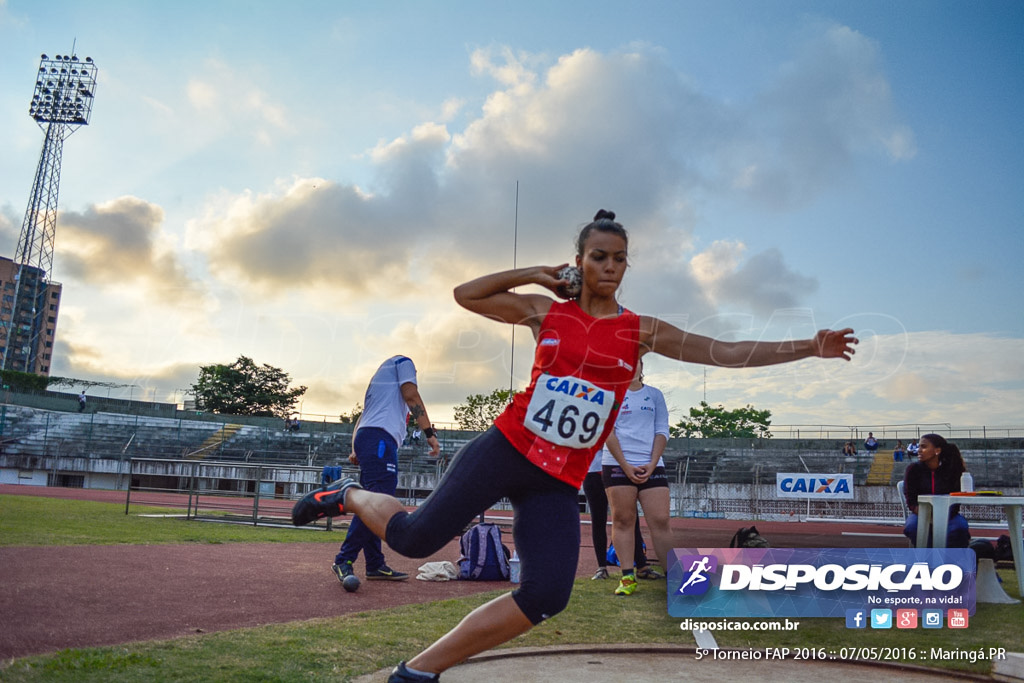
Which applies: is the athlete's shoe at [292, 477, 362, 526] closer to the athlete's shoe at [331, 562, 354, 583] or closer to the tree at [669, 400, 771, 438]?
the athlete's shoe at [331, 562, 354, 583]

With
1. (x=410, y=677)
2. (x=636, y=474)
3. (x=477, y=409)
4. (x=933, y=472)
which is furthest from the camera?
(x=477, y=409)

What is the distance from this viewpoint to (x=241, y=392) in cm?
8362

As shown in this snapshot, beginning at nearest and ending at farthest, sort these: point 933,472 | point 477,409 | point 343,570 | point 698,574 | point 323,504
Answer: point 323,504 < point 698,574 < point 343,570 < point 933,472 < point 477,409

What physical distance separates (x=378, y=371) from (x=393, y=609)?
91.8 inches

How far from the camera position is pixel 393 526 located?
327cm

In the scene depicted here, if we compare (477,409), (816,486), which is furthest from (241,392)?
(816,486)

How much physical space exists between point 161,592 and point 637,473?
3986 millimetres

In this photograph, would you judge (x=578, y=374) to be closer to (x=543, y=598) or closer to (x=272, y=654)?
(x=543, y=598)

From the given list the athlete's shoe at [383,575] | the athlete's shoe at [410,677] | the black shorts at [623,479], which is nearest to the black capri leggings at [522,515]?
the athlete's shoe at [410,677]

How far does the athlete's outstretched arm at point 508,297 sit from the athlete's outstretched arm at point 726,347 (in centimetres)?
47

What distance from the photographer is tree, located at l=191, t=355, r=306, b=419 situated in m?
83.3

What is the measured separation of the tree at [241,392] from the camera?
273 ft

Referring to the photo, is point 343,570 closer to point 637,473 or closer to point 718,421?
point 637,473

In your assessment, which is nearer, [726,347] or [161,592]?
[726,347]
